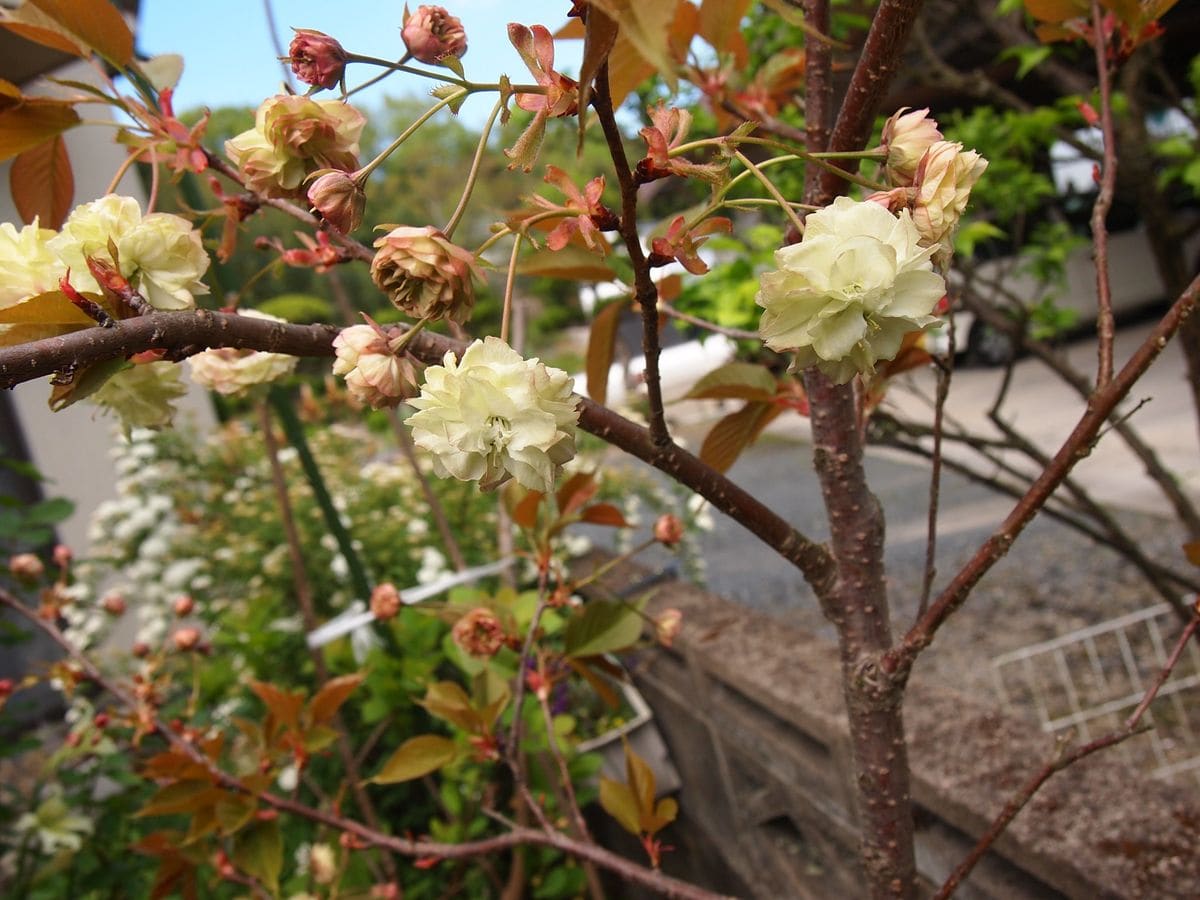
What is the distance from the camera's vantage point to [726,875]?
1.55m

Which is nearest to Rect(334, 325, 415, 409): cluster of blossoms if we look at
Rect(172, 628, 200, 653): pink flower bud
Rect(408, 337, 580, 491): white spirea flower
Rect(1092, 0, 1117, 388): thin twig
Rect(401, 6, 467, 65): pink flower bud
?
Rect(408, 337, 580, 491): white spirea flower

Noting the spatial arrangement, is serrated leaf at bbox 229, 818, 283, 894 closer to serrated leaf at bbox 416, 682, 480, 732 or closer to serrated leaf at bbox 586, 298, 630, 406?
serrated leaf at bbox 416, 682, 480, 732

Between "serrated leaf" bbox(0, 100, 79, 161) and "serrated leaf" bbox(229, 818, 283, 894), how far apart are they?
0.73 meters

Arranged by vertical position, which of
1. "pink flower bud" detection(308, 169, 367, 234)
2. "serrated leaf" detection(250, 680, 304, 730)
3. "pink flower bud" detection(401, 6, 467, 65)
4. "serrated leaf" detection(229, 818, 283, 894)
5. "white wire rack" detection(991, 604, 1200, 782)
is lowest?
"white wire rack" detection(991, 604, 1200, 782)

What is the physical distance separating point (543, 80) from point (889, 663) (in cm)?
41

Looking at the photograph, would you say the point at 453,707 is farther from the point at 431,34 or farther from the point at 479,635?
the point at 431,34

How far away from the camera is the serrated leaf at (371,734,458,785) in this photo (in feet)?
2.82

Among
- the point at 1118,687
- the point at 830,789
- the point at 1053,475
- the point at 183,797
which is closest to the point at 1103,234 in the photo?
the point at 1053,475

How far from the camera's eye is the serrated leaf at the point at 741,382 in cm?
64

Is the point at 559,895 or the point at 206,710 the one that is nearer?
the point at 559,895

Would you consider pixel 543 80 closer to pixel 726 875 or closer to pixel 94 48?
pixel 94 48

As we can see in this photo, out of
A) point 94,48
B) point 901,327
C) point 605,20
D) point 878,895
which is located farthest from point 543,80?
point 878,895

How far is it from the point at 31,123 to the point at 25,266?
14 centimetres

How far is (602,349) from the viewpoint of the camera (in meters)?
0.72
